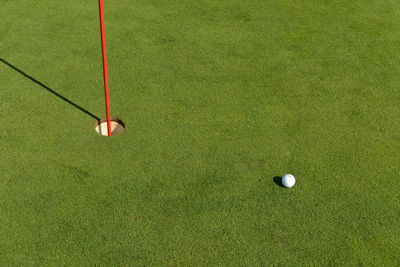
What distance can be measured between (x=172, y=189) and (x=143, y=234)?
0.77 metres

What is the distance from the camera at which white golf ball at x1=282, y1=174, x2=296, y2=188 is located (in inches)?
208

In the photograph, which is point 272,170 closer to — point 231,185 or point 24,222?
point 231,185

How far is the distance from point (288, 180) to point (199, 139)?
1.53 meters

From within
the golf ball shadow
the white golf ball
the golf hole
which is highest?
the golf hole

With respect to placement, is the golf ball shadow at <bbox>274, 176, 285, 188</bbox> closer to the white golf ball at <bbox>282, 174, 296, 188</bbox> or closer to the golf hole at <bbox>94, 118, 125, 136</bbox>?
the white golf ball at <bbox>282, 174, 296, 188</bbox>

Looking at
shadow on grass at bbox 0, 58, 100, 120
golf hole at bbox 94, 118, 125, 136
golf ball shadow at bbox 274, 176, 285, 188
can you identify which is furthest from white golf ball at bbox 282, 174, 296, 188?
shadow on grass at bbox 0, 58, 100, 120

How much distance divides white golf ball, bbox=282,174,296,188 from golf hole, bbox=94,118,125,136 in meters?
2.63

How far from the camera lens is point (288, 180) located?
5285 mm

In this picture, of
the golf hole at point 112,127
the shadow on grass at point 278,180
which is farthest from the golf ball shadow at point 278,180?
the golf hole at point 112,127

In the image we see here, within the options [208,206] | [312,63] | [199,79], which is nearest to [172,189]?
[208,206]

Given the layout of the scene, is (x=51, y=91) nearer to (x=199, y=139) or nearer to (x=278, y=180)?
(x=199, y=139)

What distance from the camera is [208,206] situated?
5105mm

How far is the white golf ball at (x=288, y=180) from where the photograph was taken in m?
5.29

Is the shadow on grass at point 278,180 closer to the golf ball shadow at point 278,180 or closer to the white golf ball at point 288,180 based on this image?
the golf ball shadow at point 278,180
